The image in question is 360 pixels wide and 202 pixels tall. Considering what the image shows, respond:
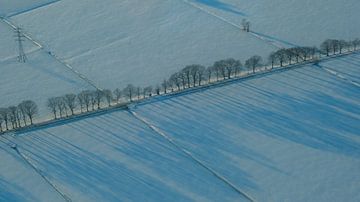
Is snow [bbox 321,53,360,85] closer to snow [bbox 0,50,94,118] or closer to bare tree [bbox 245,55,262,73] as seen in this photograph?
bare tree [bbox 245,55,262,73]

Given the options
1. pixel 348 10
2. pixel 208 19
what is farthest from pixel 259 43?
pixel 348 10

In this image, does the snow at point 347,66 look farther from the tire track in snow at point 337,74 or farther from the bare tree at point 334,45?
the bare tree at point 334,45

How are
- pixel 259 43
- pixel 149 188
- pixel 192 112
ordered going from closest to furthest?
pixel 149 188 < pixel 192 112 < pixel 259 43

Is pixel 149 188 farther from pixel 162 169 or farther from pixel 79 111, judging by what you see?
pixel 79 111

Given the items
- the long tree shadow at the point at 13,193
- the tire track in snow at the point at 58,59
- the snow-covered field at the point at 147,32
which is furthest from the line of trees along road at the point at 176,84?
the long tree shadow at the point at 13,193

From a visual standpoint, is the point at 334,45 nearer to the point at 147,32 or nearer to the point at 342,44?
the point at 342,44

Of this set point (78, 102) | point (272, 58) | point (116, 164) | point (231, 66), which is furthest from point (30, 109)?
point (272, 58)

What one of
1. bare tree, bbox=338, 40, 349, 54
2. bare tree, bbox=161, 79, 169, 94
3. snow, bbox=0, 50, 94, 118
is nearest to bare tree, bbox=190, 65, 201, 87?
bare tree, bbox=161, 79, 169, 94
